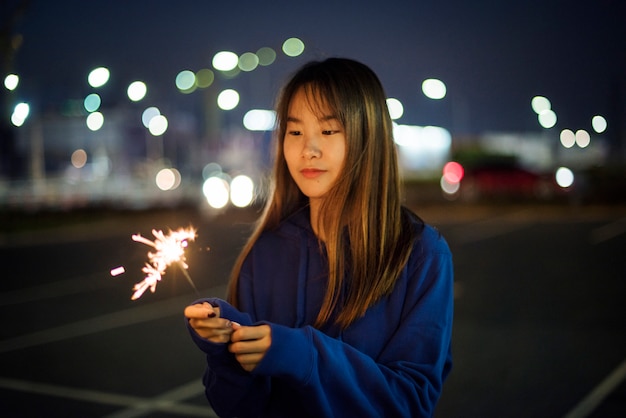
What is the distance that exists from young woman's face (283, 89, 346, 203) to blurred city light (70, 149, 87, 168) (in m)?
61.5

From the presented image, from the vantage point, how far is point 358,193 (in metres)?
2.29

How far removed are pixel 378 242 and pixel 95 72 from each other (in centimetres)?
307

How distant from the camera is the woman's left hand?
1.78 meters


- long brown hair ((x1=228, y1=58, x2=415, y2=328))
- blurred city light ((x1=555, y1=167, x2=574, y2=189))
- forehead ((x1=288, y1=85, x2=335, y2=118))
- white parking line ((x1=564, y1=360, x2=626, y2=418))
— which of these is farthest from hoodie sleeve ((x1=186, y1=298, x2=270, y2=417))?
blurred city light ((x1=555, y1=167, x2=574, y2=189))

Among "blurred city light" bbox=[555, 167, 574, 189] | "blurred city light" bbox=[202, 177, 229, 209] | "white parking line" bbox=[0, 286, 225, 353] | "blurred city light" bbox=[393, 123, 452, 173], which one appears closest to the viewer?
"white parking line" bbox=[0, 286, 225, 353]

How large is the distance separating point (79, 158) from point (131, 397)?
6154 centimetres

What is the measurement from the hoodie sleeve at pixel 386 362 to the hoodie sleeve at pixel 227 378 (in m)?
0.20

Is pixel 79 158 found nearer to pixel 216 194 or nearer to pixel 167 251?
pixel 216 194

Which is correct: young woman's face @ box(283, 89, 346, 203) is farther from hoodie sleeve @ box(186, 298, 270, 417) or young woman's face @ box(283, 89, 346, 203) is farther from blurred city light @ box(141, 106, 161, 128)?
blurred city light @ box(141, 106, 161, 128)

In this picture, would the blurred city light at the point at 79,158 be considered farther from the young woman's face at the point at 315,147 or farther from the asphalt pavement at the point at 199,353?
the young woman's face at the point at 315,147

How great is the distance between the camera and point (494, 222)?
2205 cm

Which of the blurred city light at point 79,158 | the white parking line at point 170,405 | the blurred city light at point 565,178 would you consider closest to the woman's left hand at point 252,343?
the white parking line at point 170,405

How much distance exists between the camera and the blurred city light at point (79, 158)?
61.8m

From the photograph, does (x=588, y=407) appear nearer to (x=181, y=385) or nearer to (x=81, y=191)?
(x=181, y=385)
